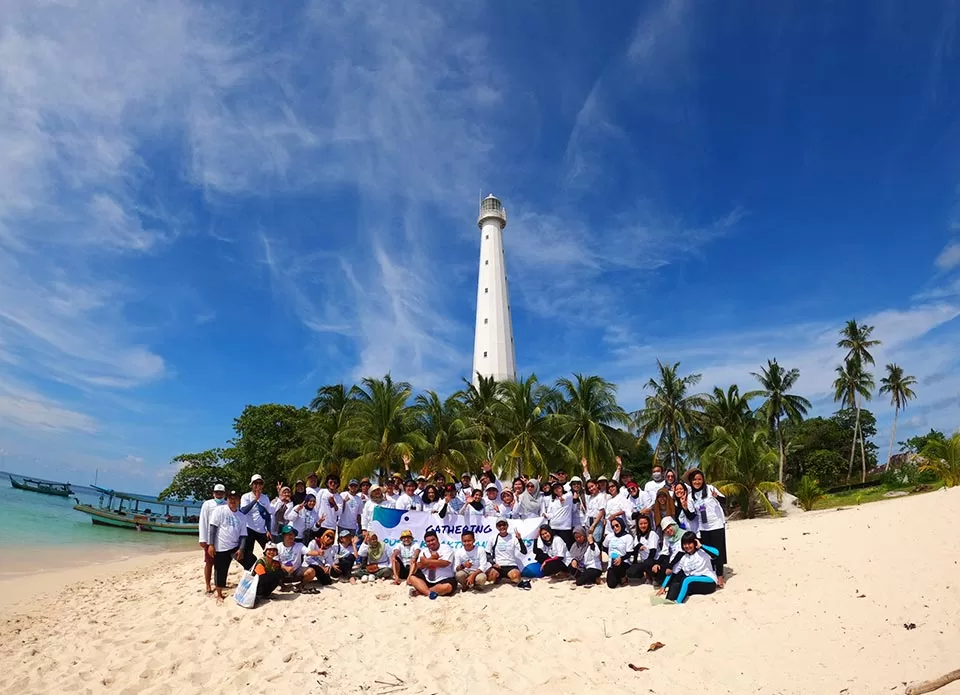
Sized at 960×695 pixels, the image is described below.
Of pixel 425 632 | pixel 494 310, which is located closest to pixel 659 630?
pixel 425 632

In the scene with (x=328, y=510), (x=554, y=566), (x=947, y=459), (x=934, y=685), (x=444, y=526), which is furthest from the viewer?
(x=947, y=459)

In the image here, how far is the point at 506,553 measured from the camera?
10.1 meters

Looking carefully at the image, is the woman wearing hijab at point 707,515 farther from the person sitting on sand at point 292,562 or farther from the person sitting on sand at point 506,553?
the person sitting on sand at point 292,562

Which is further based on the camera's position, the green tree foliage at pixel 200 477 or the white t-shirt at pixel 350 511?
the green tree foliage at pixel 200 477

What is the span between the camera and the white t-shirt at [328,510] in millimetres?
11065

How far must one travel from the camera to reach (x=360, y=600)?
9141 millimetres

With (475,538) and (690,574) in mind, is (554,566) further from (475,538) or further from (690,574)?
(690,574)

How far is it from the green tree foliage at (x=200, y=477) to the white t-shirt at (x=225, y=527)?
29908mm

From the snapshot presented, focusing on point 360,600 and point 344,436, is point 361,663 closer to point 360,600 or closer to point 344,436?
point 360,600

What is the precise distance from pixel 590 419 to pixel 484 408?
17.7 feet

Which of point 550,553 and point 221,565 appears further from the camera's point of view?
point 550,553

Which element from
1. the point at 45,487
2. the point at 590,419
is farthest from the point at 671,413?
the point at 45,487

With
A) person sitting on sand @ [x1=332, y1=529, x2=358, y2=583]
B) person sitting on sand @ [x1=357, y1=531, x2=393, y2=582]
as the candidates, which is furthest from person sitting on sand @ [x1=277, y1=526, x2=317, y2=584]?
person sitting on sand @ [x1=357, y1=531, x2=393, y2=582]

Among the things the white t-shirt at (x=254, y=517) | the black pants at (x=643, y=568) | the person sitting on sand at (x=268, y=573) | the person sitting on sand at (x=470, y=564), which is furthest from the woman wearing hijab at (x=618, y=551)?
the white t-shirt at (x=254, y=517)
